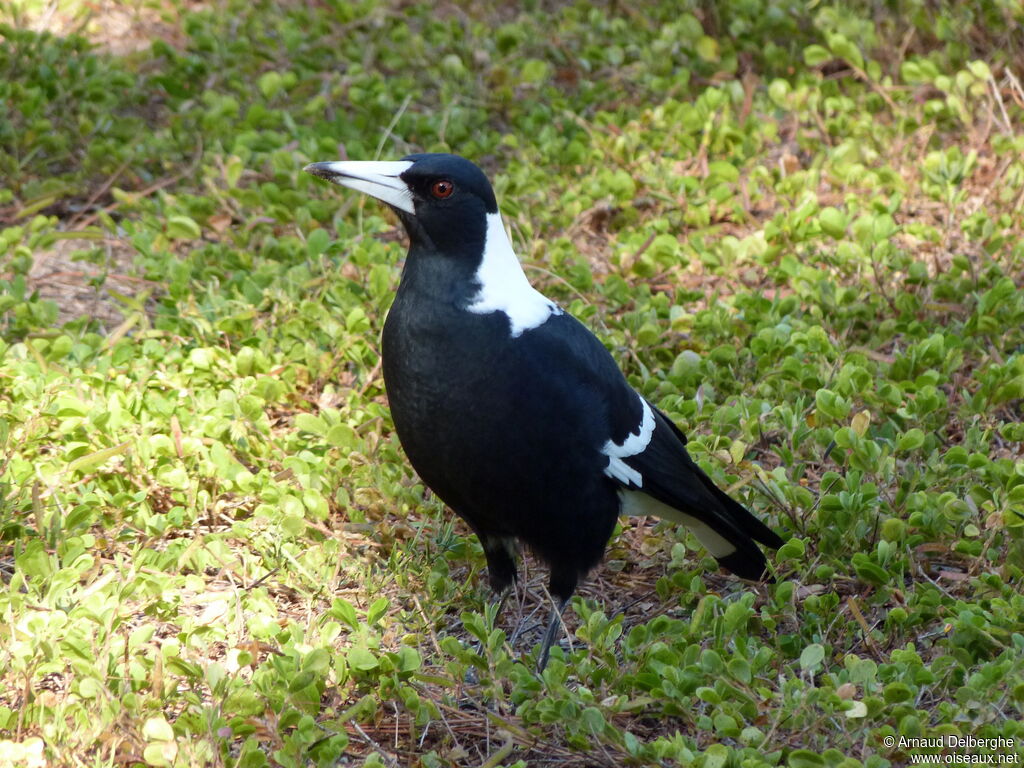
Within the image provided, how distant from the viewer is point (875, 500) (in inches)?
119

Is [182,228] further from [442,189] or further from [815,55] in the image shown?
[815,55]

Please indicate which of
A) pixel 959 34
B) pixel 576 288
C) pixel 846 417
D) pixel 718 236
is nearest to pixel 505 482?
pixel 846 417

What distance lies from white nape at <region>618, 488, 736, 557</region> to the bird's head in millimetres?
695

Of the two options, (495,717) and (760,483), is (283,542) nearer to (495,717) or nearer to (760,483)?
(495,717)

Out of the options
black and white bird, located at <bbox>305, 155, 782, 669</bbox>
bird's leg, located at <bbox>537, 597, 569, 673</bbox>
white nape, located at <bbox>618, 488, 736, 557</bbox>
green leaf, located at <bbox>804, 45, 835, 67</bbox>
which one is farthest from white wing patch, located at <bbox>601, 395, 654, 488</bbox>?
green leaf, located at <bbox>804, 45, 835, 67</bbox>

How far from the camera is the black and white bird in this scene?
2.59 m

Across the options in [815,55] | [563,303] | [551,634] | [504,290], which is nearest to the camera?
[504,290]

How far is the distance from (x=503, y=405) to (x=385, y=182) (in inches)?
22.5

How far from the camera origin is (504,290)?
106 inches

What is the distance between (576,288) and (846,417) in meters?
1.01

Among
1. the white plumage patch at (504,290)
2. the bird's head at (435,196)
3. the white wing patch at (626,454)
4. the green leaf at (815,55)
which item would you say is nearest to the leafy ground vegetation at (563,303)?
the green leaf at (815,55)

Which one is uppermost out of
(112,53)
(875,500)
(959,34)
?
(959,34)

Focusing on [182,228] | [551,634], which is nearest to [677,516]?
[551,634]

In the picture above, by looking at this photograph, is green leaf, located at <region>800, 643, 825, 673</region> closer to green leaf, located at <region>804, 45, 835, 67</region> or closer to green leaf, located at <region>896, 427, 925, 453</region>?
green leaf, located at <region>896, 427, 925, 453</region>
